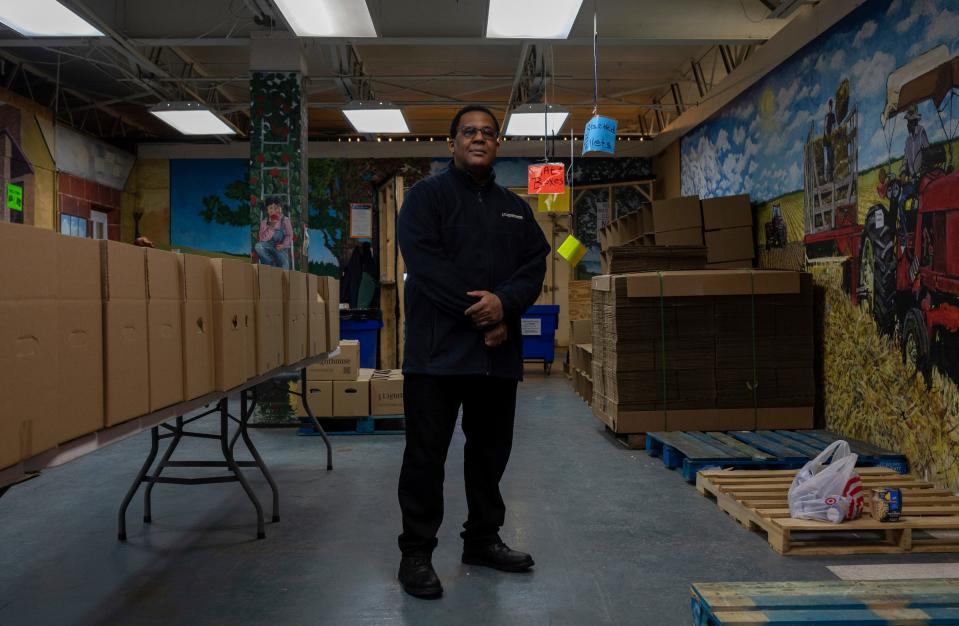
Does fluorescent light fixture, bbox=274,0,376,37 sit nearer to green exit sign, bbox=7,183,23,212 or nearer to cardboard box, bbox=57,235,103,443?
cardboard box, bbox=57,235,103,443

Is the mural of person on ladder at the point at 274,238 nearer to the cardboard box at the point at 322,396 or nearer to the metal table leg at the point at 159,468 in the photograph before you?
the cardboard box at the point at 322,396

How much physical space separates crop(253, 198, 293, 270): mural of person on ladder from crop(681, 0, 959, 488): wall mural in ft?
15.3

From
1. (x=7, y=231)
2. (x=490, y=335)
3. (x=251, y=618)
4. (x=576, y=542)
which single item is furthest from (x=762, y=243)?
(x=7, y=231)

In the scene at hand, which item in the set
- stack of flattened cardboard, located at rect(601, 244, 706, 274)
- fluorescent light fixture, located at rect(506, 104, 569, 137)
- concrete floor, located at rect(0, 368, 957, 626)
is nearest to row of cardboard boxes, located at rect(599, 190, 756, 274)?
stack of flattened cardboard, located at rect(601, 244, 706, 274)

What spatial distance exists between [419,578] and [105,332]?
4.89 feet

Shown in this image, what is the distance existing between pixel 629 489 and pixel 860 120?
122 inches

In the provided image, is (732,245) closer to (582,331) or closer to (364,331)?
(582,331)

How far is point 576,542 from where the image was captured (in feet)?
11.5

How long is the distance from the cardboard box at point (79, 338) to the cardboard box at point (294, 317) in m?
1.89

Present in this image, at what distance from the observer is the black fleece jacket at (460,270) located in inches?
113

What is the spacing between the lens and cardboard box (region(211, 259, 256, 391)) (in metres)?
2.85

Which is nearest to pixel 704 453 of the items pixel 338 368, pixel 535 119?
pixel 338 368

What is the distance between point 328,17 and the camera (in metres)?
6.06

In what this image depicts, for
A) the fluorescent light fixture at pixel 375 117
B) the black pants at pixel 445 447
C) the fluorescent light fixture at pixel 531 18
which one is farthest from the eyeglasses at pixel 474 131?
the fluorescent light fixture at pixel 375 117
